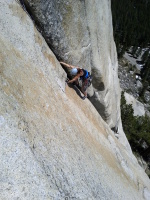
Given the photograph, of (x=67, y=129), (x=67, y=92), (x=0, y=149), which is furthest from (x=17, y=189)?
(x=67, y=92)

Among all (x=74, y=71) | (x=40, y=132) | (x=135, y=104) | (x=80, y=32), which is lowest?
(x=135, y=104)

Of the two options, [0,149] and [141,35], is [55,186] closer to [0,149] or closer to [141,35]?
[0,149]

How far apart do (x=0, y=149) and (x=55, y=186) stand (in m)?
1.48

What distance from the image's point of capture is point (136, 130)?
21516 millimetres

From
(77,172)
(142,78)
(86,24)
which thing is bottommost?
(142,78)

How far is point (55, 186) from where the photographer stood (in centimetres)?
426

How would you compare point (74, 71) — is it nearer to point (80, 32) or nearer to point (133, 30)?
point (80, 32)

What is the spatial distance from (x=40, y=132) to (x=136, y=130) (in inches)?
735

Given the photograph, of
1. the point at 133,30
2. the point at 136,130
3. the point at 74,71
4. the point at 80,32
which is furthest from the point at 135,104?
the point at 133,30

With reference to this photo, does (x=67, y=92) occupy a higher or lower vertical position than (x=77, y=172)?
higher

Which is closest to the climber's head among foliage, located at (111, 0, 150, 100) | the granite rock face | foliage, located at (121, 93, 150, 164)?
the granite rock face

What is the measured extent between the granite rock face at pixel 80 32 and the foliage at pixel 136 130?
1165 cm

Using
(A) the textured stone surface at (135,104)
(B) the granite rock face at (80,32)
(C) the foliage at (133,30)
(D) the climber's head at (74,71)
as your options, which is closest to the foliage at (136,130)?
(A) the textured stone surface at (135,104)

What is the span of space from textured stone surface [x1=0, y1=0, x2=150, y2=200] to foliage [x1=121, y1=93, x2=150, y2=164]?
1434cm
